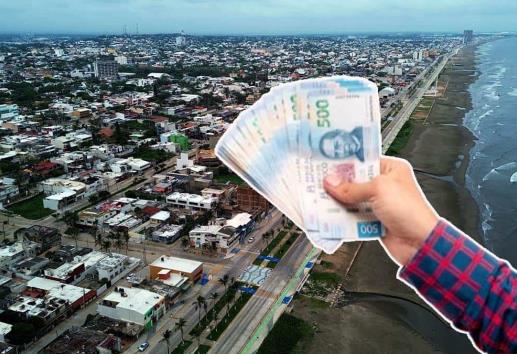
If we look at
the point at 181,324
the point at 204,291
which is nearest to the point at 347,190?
the point at 181,324

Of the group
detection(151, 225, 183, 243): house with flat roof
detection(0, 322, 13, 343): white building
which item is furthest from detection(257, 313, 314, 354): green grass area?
detection(151, 225, 183, 243): house with flat roof

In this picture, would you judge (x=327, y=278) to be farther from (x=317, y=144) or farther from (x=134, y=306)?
(x=317, y=144)

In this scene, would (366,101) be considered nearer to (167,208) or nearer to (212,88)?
(167,208)

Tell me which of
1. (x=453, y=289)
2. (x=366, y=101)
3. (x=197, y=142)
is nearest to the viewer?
(x=453, y=289)

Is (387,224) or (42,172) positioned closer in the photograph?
(387,224)

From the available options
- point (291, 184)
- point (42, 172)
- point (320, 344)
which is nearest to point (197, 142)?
point (42, 172)

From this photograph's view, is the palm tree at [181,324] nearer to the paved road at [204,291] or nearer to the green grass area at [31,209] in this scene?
the paved road at [204,291]

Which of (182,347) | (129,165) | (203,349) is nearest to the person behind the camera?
(203,349)
